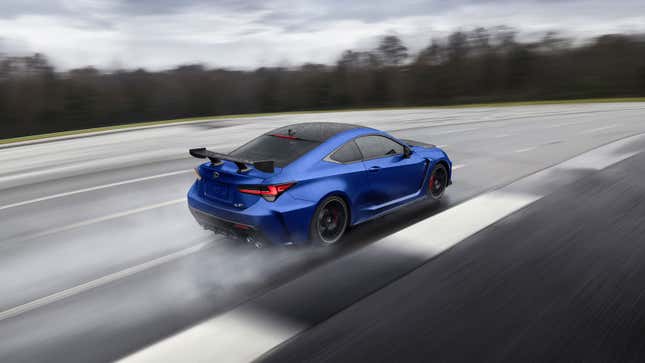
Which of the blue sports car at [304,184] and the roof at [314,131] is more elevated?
the roof at [314,131]

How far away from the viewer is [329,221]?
581cm

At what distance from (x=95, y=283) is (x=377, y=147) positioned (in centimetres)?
361

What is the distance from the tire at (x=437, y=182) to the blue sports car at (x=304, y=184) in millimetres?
399

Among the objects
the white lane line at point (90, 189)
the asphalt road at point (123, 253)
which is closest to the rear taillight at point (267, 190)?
the asphalt road at point (123, 253)

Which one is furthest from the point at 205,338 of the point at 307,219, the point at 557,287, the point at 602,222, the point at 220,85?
the point at 220,85

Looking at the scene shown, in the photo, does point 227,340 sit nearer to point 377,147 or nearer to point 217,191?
point 217,191

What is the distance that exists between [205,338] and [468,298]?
91.7 inches

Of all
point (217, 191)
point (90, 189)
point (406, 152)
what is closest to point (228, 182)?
point (217, 191)

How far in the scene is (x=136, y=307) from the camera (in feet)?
14.9

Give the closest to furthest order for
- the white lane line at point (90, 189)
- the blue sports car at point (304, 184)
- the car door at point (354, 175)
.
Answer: the blue sports car at point (304, 184), the car door at point (354, 175), the white lane line at point (90, 189)

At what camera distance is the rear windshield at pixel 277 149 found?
5.74 metres

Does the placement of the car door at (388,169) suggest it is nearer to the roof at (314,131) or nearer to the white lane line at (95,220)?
the roof at (314,131)

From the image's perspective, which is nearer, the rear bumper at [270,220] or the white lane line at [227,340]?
the white lane line at [227,340]

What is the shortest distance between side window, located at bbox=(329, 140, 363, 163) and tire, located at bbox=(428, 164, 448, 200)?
160cm
